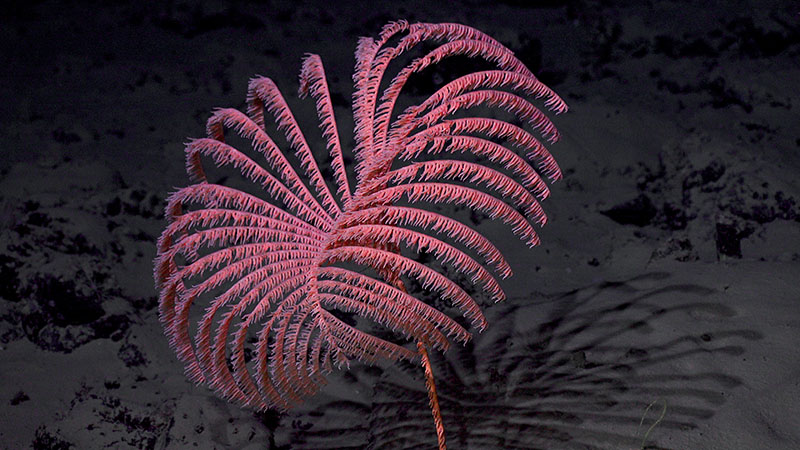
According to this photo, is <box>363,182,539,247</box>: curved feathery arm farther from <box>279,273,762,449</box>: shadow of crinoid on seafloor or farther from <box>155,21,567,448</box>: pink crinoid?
<box>279,273,762,449</box>: shadow of crinoid on seafloor

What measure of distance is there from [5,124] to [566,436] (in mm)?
8050

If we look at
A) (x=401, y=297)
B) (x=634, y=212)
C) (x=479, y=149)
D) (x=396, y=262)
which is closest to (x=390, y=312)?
(x=401, y=297)

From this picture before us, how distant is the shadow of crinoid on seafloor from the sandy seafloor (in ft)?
0.05

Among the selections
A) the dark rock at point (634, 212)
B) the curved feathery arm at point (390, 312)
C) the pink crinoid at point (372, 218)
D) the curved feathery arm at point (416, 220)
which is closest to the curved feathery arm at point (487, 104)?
the pink crinoid at point (372, 218)

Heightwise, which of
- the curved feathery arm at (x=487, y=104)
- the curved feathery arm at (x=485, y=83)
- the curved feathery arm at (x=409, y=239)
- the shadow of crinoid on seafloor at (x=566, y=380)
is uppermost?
the curved feathery arm at (x=485, y=83)

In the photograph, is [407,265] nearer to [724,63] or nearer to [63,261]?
[63,261]

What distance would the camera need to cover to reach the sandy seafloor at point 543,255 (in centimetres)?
341

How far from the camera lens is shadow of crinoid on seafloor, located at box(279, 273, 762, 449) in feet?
10.5

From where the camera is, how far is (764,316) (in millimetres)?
3551

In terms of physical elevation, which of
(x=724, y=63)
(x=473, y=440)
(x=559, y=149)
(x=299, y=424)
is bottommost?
(x=299, y=424)

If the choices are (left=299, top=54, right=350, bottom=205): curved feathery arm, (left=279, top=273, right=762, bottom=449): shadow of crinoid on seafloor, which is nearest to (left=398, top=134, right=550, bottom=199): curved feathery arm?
(left=299, top=54, right=350, bottom=205): curved feathery arm

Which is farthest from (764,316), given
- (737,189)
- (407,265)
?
(407,265)

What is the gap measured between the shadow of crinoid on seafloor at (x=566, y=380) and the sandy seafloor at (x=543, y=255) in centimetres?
2

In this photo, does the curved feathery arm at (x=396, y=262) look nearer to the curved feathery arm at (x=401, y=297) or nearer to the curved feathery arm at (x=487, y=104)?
the curved feathery arm at (x=401, y=297)
